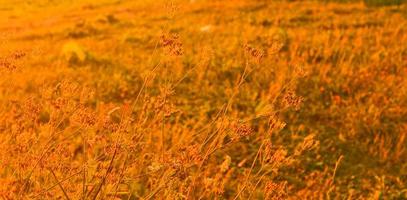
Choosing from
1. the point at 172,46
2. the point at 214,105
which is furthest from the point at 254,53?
the point at 214,105

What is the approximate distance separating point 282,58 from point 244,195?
14.2ft

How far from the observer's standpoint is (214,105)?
23.0 ft

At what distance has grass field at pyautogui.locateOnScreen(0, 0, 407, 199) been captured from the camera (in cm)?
283

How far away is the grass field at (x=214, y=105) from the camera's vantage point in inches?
111

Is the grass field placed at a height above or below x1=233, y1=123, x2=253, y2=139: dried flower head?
below

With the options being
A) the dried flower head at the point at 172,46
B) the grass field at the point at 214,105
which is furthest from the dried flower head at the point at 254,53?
the dried flower head at the point at 172,46

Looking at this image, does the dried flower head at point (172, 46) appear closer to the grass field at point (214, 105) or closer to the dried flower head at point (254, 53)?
the grass field at point (214, 105)

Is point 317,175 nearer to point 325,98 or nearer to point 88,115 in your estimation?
point 325,98

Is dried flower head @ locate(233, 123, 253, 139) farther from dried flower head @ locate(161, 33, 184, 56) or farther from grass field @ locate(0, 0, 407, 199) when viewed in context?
dried flower head @ locate(161, 33, 184, 56)

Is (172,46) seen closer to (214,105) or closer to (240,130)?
(240,130)

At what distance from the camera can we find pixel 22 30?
14.0 meters

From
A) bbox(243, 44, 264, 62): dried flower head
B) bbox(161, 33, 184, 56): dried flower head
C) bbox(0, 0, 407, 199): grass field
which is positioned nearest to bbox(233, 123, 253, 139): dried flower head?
bbox(0, 0, 407, 199): grass field

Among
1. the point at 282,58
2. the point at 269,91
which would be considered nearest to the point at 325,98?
the point at 269,91

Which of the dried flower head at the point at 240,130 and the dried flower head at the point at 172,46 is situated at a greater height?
the dried flower head at the point at 172,46
